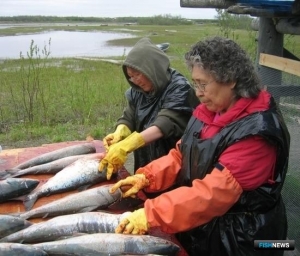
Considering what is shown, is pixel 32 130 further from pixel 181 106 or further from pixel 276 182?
pixel 276 182

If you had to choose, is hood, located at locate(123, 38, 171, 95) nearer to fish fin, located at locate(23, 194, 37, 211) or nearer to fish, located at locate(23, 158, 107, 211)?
fish, located at locate(23, 158, 107, 211)

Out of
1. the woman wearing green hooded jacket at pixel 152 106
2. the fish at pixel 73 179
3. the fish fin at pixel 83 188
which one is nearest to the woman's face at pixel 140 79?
the woman wearing green hooded jacket at pixel 152 106

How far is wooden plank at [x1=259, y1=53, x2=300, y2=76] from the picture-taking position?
418 cm

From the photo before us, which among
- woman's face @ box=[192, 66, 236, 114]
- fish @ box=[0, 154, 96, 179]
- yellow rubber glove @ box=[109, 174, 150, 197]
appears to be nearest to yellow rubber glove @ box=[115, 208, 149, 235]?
yellow rubber glove @ box=[109, 174, 150, 197]

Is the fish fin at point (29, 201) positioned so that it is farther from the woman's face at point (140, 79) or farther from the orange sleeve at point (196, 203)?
the woman's face at point (140, 79)

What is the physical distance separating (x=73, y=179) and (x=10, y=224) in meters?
0.96

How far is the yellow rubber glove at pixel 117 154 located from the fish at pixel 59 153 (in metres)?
0.73

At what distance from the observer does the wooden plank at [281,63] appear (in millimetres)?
4177

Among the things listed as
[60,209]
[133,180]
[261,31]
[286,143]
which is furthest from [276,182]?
[261,31]

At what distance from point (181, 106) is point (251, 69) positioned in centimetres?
139

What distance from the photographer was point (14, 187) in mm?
3754

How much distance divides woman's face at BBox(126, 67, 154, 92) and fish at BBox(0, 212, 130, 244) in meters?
1.50

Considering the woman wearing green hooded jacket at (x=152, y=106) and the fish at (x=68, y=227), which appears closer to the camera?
the fish at (x=68, y=227)

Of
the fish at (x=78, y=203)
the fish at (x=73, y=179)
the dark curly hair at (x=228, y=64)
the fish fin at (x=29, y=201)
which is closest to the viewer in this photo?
the dark curly hair at (x=228, y=64)
